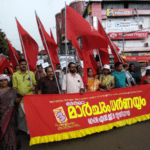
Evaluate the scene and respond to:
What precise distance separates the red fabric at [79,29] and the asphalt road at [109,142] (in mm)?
2069

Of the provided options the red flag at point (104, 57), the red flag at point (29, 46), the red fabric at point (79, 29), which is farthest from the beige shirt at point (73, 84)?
the red flag at point (104, 57)

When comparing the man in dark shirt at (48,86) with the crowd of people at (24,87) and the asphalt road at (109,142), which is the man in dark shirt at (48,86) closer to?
the crowd of people at (24,87)

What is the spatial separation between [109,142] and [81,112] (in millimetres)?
803

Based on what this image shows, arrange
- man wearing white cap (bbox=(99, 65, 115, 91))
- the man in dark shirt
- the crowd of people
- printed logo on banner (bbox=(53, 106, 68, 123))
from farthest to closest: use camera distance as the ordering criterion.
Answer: man wearing white cap (bbox=(99, 65, 115, 91)), the man in dark shirt, printed logo on banner (bbox=(53, 106, 68, 123)), the crowd of people

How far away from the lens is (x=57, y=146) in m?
2.79

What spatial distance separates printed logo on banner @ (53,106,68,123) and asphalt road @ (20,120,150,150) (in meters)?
0.49

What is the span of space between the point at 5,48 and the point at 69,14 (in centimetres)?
2269

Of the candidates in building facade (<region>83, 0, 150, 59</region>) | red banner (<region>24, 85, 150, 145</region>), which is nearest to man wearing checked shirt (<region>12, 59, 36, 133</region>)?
red banner (<region>24, 85, 150, 145</region>)

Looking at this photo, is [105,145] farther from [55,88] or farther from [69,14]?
[69,14]

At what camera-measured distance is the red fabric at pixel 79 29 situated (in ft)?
10.8

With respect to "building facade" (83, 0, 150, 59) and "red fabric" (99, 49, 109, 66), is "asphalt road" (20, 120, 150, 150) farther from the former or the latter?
"building facade" (83, 0, 150, 59)

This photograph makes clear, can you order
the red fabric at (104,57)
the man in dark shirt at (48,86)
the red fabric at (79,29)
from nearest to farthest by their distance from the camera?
1. the man in dark shirt at (48,86)
2. the red fabric at (79,29)
3. the red fabric at (104,57)

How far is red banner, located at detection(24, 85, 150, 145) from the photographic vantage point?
2684 mm

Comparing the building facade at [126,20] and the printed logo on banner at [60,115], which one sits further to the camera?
the building facade at [126,20]
